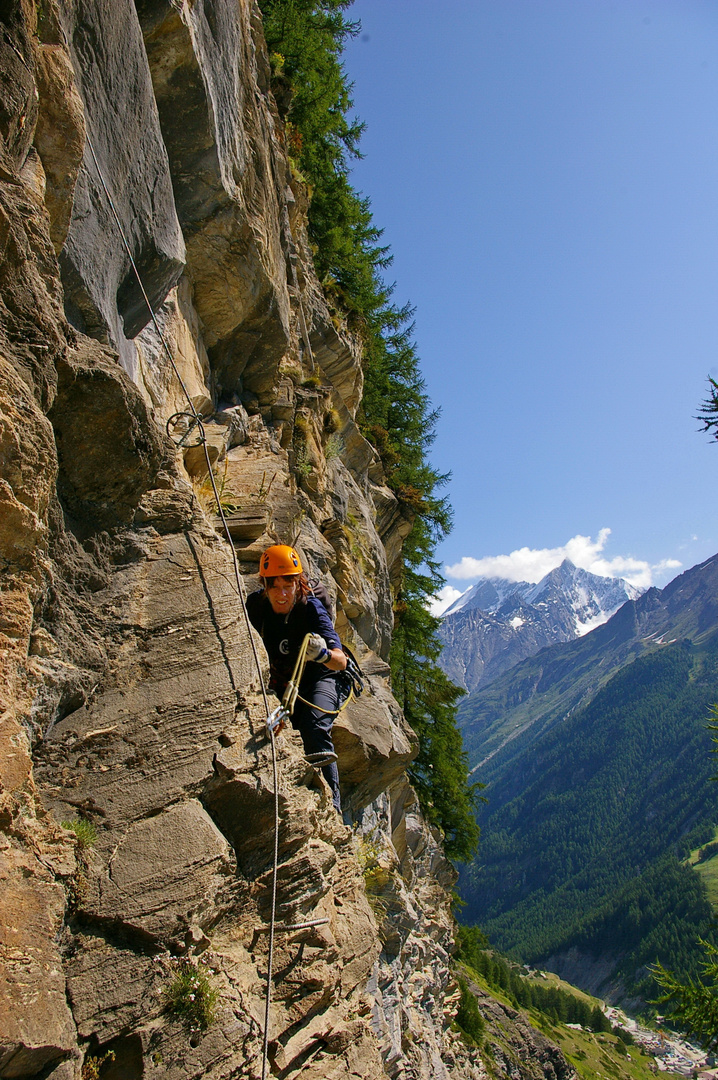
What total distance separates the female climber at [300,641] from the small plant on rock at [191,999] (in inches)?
90.1

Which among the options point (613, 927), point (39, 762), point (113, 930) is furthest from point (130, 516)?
point (613, 927)

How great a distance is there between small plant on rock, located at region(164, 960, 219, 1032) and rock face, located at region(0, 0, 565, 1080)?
0.05 feet

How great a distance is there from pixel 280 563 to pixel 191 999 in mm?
3553

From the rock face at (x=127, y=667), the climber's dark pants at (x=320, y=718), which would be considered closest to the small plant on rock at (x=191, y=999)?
the rock face at (x=127, y=667)

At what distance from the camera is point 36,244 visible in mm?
3756

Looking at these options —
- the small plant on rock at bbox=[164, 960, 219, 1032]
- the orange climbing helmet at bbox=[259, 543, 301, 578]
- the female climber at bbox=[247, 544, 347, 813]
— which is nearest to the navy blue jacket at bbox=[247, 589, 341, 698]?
the female climber at bbox=[247, 544, 347, 813]

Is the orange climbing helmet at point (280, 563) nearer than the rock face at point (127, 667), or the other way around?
the rock face at point (127, 667)

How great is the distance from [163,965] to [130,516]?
10.8 ft

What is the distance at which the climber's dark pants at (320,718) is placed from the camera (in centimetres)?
594

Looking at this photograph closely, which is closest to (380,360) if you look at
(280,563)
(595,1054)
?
(280,563)

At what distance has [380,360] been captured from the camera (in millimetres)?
25281

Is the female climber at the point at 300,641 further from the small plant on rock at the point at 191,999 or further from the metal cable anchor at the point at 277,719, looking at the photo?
the small plant on rock at the point at 191,999

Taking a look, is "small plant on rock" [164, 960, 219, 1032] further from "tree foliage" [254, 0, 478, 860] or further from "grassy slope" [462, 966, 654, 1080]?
"grassy slope" [462, 966, 654, 1080]

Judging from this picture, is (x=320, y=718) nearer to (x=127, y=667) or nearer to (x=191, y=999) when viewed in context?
(x=127, y=667)
